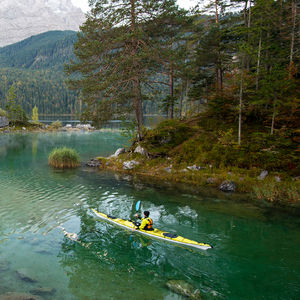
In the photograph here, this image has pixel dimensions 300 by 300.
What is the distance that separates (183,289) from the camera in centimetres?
746

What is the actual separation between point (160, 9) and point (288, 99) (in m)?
14.9

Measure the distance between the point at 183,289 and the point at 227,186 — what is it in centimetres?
1194

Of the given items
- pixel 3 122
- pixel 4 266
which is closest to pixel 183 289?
pixel 4 266

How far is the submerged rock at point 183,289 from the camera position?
7.22 m

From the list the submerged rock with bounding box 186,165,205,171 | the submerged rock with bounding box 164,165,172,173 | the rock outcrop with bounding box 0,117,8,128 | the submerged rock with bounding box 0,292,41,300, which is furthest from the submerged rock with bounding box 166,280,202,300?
the rock outcrop with bounding box 0,117,8,128

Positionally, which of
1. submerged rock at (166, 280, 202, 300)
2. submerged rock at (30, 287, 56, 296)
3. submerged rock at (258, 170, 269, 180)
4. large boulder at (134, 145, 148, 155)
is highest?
large boulder at (134, 145, 148, 155)

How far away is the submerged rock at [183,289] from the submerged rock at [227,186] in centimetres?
1142

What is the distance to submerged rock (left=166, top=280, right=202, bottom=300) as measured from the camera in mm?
7222

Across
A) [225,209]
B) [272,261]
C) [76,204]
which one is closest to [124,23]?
[76,204]

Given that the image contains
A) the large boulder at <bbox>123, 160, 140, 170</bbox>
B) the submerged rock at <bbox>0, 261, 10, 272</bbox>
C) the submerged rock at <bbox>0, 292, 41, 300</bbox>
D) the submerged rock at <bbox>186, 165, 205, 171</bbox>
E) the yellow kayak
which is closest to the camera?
the submerged rock at <bbox>0, 292, 41, 300</bbox>

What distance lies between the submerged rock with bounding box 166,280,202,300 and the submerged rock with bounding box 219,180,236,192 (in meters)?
11.4

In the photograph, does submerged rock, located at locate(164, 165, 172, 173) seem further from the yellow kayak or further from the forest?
the yellow kayak

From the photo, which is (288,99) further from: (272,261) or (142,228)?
(142,228)

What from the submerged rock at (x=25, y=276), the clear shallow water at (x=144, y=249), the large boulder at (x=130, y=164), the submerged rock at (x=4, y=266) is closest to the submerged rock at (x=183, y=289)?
the clear shallow water at (x=144, y=249)
